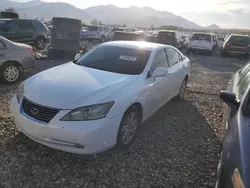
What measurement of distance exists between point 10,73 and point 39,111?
4.42 metres

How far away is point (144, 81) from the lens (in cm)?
407

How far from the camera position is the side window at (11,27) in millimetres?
13627

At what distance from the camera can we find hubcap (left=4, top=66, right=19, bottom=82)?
699 centimetres

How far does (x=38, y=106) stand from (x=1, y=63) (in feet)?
14.2

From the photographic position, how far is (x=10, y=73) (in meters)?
7.06

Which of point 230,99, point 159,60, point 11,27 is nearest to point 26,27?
point 11,27

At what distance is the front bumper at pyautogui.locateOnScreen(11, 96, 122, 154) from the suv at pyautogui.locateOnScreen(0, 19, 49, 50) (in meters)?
12.0

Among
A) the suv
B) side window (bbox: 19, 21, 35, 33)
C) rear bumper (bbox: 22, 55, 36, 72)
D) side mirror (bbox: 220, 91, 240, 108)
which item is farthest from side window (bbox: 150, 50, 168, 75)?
side window (bbox: 19, 21, 35, 33)

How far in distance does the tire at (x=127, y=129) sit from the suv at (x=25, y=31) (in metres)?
11.9

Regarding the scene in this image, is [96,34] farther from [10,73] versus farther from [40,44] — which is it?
[10,73]

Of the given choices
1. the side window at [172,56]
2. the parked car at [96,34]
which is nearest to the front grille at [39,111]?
Result: the side window at [172,56]

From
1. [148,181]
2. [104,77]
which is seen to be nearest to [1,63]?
[104,77]

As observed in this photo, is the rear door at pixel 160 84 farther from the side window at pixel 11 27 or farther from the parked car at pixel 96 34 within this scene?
the parked car at pixel 96 34

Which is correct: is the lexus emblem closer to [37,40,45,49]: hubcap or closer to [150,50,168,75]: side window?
[150,50,168,75]: side window
